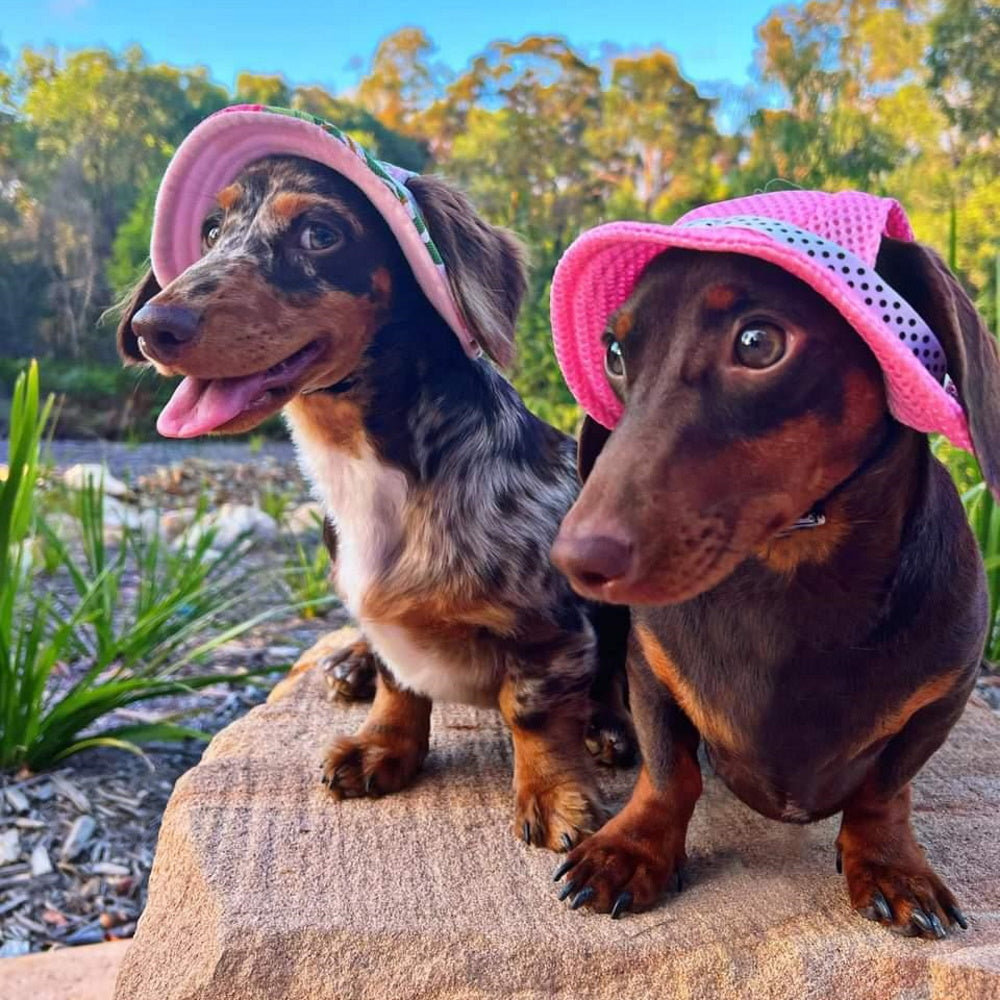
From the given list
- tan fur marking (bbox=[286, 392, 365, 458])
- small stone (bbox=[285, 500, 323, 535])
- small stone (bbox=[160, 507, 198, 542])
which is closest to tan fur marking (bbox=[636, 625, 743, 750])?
tan fur marking (bbox=[286, 392, 365, 458])

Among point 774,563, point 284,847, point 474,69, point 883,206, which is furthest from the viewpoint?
point 474,69

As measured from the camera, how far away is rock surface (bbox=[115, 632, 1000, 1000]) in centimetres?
145

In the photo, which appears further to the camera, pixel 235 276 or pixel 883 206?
pixel 235 276

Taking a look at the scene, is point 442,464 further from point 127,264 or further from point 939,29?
point 939,29

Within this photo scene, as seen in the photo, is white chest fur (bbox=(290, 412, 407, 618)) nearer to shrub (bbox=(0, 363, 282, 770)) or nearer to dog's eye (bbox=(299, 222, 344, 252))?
dog's eye (bbox=(299, 222, 344, 252))

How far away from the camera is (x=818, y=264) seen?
3.83ft

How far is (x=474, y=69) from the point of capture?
11.8 m

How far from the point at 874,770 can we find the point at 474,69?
1156 cm

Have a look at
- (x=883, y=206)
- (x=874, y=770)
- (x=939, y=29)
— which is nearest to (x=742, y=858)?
(x=874, y=770)

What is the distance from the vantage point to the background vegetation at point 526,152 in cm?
905

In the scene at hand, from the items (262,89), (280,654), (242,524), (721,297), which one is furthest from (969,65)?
(721,297)

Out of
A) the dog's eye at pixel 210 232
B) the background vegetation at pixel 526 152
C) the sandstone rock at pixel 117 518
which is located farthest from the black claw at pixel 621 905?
the background vegetation at pixel 526 152

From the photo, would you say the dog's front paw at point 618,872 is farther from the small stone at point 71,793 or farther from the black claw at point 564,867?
A: the small stone at point 71,793

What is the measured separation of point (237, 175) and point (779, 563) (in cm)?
120
